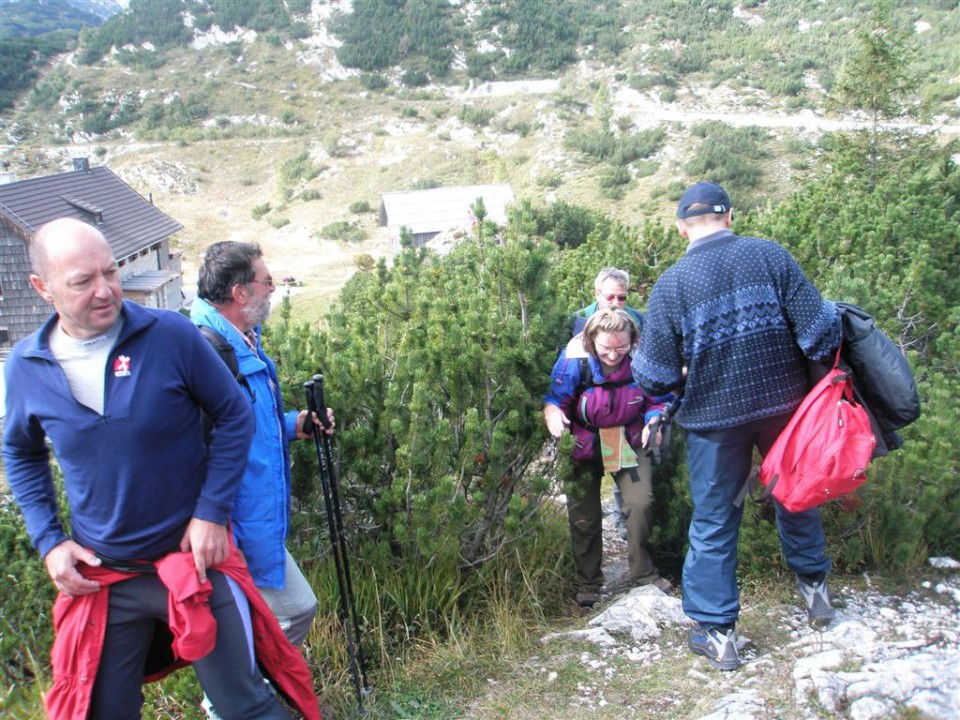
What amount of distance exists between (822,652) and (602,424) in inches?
50.3

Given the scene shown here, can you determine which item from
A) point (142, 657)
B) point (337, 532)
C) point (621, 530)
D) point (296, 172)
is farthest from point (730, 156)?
point (142, 657)

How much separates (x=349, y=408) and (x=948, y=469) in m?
2.74

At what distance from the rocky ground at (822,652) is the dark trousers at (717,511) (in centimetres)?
27

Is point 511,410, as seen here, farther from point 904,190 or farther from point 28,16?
point 28,16

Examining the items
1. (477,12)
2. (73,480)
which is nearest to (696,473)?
(73,480)

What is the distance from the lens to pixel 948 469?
3586 millimetres

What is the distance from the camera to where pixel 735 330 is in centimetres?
278

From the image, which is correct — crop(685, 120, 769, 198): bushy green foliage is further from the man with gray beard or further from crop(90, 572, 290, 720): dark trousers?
crop(90, 572, 290, 720): dark trousers

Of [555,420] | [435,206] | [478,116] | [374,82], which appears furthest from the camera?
[374,82]

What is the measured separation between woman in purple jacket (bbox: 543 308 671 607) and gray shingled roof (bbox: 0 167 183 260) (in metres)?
20.8

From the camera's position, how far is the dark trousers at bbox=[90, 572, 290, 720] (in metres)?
2.16

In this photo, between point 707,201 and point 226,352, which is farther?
point 707,201

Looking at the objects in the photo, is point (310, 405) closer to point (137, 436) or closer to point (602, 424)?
point (137, 436)

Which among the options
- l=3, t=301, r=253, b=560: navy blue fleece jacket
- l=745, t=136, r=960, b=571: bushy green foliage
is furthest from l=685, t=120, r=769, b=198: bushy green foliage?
l=3, t=301, r=253, b=560: navy blue fleece jacket
